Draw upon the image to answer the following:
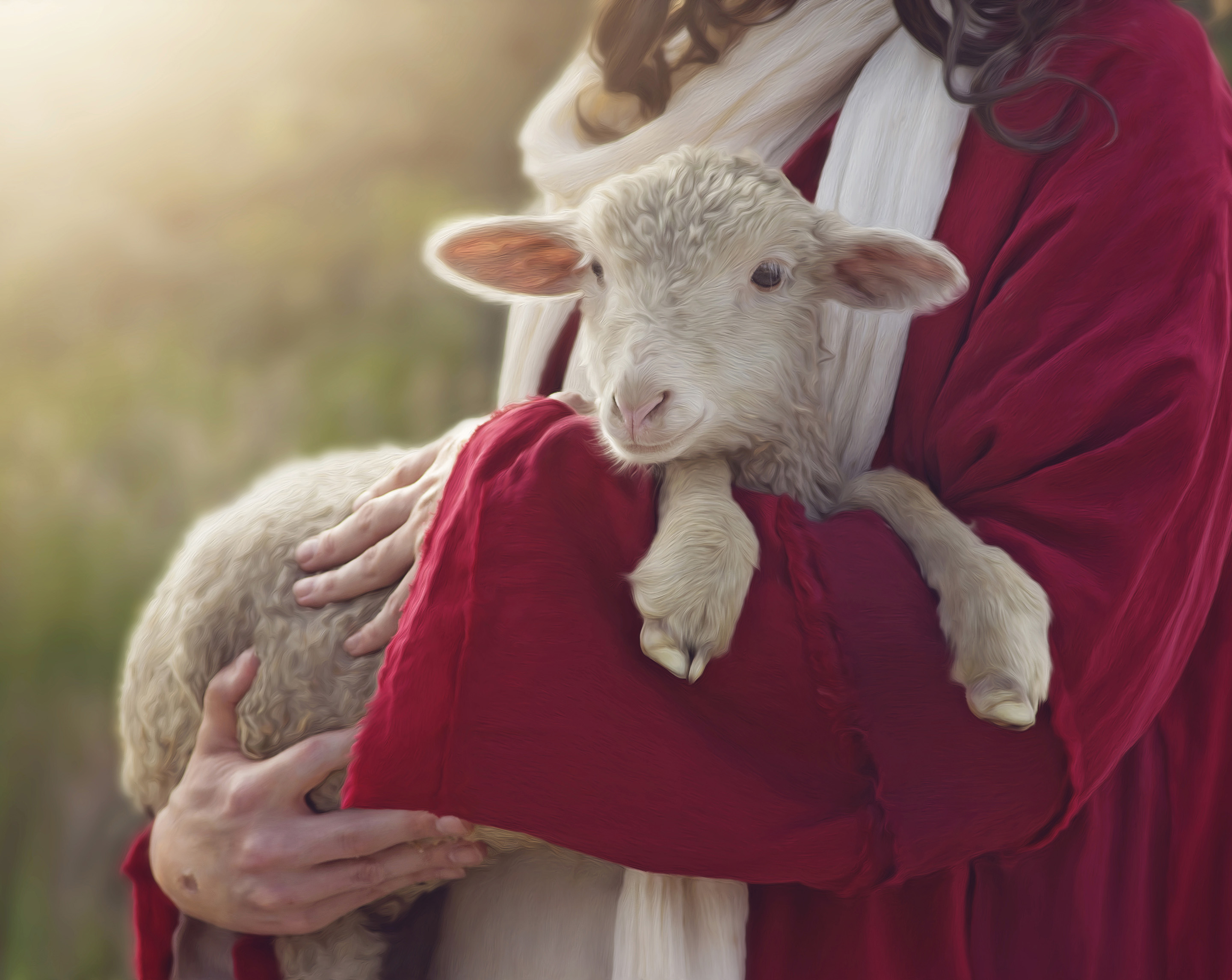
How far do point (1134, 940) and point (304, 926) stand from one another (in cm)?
68

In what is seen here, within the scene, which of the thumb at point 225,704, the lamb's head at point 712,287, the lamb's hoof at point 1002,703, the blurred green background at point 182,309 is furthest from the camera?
the blurred green background at point 182,309

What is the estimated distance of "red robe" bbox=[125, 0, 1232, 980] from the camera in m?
0.60

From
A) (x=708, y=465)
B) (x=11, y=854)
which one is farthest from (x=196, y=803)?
(x=11, y=854)

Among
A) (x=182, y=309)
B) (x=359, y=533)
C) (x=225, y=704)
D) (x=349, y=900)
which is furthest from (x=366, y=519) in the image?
(x=182, y=309)

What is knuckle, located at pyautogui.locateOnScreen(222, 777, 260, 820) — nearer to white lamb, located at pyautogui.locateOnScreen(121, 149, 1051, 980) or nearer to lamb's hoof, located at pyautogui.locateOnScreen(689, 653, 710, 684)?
white lamb, located at pyautogui.locateOnScreen(121, 149, 1051, 980)

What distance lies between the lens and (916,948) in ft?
2.33

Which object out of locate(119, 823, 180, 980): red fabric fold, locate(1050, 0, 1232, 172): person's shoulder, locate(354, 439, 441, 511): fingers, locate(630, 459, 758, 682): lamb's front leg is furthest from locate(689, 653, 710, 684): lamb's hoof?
locate(119, 823, 180, 980): red fabric fold

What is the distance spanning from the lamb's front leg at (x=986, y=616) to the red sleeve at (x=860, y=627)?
0.01 m

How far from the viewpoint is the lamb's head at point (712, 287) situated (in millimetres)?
689

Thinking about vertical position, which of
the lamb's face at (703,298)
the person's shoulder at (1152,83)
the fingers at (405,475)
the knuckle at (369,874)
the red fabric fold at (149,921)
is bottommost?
the red fabric fold at (149,921)

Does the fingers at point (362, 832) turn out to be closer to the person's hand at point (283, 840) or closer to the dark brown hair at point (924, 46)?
the person's hand at point (283, 840)

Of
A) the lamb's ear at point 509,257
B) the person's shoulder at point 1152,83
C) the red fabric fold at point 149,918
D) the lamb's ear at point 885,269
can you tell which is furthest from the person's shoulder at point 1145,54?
the red fabric fold at point 149,918

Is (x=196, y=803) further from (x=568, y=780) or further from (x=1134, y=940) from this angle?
(x=1134, y=940)

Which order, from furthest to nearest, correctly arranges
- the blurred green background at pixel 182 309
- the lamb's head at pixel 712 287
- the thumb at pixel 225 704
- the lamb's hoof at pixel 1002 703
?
the blurred green background at pixel 182 309, the thumb at pixel 225 704, the lamb's head at pixel 712 287, the lamb's hoof at pixel 1002 703
